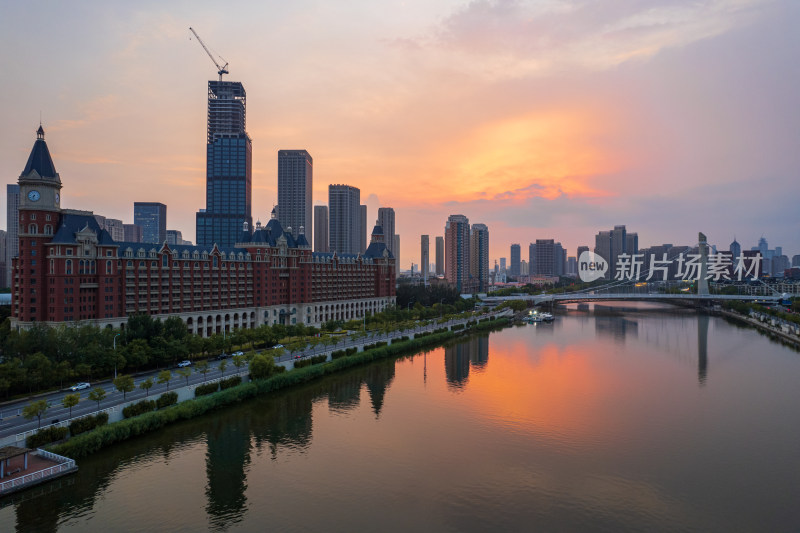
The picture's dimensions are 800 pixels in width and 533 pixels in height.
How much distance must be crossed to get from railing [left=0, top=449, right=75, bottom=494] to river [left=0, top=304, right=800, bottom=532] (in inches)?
14.3

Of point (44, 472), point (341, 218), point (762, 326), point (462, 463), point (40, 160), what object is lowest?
point (462, 463)

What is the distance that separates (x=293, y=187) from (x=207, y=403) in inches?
4389

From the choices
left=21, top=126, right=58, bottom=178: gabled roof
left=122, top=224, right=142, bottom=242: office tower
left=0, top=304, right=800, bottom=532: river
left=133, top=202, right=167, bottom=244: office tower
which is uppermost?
left=133, top=202, right=167, bottom=244: office tower

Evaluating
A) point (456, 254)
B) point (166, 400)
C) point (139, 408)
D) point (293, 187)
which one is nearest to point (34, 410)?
point (139, 408)

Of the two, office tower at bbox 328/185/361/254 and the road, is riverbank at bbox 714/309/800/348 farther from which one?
office tower at bbox 328/185/361/254

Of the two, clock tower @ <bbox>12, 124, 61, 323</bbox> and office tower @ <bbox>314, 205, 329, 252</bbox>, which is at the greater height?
office tower @ <bbox>314, 205, 329, 252</bbox>

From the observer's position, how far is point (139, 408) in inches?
760

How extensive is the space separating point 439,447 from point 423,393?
26.8 feet

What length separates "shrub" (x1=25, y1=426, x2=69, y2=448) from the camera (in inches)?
614

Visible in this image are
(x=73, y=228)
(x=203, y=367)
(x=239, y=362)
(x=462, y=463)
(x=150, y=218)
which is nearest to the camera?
(x=462, y=463)

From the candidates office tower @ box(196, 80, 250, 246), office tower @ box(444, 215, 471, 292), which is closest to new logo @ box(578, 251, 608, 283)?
office tower @ box(444, 215, 471, 292)

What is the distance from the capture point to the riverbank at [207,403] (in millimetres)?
16656

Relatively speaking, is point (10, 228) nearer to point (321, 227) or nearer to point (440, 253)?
point (321, 227)

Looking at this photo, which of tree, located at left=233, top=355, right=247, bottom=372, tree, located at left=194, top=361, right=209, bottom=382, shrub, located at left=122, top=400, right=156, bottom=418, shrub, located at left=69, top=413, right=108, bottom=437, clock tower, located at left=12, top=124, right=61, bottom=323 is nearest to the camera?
shrub, located at left=69, top=413, right=108, bottom=437
